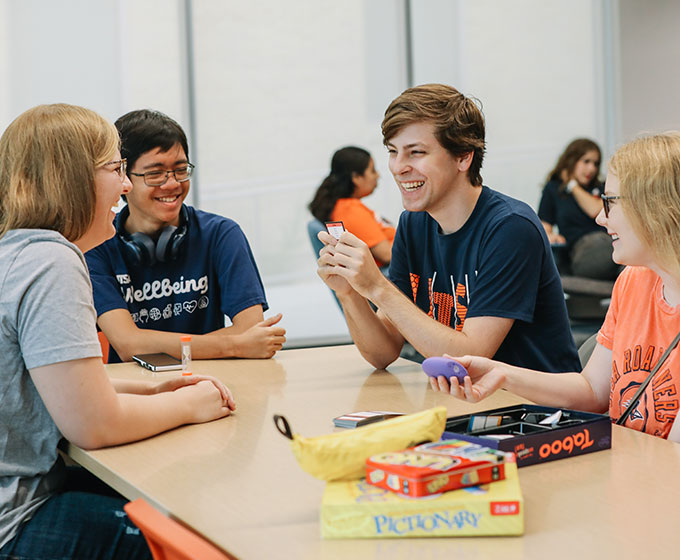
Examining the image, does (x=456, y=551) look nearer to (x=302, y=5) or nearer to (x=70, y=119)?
(x=70, y=119)

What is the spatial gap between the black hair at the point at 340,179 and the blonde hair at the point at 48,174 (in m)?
3.39

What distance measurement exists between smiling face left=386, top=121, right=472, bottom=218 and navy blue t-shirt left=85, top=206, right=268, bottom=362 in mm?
609

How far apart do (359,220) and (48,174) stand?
3.40 m

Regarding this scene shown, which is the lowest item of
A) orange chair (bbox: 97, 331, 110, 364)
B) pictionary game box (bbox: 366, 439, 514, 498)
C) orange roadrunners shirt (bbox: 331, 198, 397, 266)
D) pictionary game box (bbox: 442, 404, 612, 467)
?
orange chair (bbox: 97, 331, 110, 364)

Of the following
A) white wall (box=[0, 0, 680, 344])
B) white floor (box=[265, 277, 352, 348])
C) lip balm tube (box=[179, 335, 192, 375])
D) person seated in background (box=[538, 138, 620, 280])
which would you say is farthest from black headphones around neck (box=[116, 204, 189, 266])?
person seated in background (box=[538, 138, 620, 280])

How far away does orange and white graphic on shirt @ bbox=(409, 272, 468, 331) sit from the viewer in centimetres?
219

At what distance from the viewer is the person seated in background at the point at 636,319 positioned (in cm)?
158

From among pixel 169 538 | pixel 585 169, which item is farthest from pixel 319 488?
pixel 585 169

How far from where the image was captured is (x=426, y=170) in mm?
2225

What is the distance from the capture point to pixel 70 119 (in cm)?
153

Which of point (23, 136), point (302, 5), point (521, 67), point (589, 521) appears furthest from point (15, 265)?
point (521, 67)

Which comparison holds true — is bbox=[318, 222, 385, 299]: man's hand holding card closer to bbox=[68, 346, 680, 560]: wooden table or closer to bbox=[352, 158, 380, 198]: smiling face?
bbox=[68, 346, 680, 560]: wooden table

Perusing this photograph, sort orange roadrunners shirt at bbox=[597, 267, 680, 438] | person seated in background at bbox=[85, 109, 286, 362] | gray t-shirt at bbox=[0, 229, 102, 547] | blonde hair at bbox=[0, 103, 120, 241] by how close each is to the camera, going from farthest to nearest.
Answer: person seated in background at bbox=[85, 109, 286, 362]
orange roadrunners shirt at bbox=[597, 267, 680, 438]
blonde hair at bbox=[0, 103, 120, 241]
gray t-shirt at bbox=[0, 229, 102, 547]

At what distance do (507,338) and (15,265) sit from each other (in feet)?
4.04
